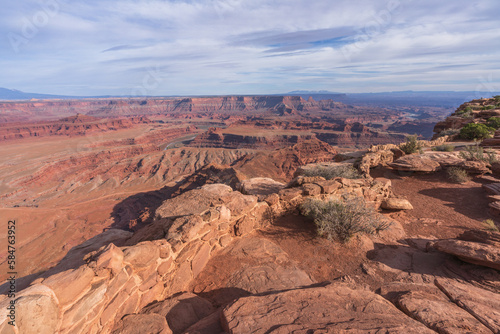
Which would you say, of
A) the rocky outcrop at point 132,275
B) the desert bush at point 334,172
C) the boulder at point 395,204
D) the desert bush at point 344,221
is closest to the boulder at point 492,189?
the boulder at point 395,204

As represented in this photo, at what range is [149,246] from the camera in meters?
3.78

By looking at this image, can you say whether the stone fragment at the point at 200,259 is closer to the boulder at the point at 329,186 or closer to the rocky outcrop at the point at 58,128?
the boulder at the point at 329,186

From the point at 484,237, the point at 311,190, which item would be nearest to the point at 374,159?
the point at 311,190

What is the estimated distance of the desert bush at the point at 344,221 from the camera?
5617 mm

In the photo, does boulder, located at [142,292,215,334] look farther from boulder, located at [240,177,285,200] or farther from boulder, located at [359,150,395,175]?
boulder, located at [359,150,395,175]

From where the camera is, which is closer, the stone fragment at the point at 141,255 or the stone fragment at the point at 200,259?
the stone fragment at the point at 141,255

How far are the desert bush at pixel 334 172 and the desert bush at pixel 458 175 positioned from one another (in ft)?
13.0

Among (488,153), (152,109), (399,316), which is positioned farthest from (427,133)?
(152,109)

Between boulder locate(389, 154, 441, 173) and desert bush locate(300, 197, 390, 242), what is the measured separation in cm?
563

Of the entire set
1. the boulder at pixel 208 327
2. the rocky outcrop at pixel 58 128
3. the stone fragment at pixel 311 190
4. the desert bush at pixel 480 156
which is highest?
the desert bush at pixel 480 156

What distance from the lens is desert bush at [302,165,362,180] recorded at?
8989 millimetres

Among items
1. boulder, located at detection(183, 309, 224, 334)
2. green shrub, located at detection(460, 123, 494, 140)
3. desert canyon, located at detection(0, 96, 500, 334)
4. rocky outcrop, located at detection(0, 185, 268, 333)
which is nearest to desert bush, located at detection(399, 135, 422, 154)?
desert canyon, located at detection(0, 96, 500, 334)

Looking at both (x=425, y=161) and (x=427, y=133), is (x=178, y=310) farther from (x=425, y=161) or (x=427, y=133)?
(x=427, y=133)

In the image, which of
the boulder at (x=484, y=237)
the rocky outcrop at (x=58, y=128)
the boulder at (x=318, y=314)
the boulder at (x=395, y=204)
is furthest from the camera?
the rocky outcrop at (x=58, y=128)
